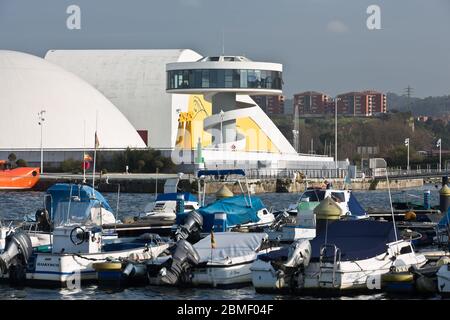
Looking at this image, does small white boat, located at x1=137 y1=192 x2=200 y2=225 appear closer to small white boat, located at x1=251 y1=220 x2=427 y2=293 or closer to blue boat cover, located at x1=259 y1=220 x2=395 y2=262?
blue boat cover, located at x1=259 y1=220 x2=395 y2=262

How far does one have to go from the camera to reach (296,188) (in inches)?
3241

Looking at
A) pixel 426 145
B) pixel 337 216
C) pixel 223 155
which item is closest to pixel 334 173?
pixel 223 155

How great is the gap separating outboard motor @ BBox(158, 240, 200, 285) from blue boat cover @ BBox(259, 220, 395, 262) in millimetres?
1684

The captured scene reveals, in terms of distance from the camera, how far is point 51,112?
9594cm

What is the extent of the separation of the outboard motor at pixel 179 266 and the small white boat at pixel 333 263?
1.63 meters

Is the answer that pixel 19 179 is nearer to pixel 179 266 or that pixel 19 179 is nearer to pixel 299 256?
pixel 179 266

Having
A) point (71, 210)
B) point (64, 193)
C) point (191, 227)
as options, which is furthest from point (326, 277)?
point (64, 193)

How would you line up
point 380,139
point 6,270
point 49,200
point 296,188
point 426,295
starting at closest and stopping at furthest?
point 426,295 < point 6,270 < point 49,200 < point 296,188 < point 380,139

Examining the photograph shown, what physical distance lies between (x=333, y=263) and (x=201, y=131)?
77.8 m

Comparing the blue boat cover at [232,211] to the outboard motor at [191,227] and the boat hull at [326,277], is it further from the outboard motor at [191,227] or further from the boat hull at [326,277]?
the boat hull at [326,277]

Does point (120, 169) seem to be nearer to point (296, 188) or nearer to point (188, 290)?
point (296, 188)

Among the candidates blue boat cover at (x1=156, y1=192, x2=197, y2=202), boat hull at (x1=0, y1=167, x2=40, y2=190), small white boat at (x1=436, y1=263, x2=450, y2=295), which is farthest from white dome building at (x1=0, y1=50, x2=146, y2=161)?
small white boat at (x1=436, y1=263, x2=450, y2=295)

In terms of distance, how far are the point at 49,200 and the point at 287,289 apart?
446 inches

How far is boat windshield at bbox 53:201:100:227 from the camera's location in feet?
105
